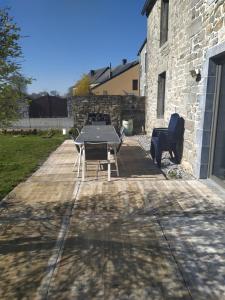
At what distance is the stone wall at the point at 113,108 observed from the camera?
47.3 feet

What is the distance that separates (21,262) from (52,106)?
31.0 metres

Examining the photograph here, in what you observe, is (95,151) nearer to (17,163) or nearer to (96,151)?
(96,151)

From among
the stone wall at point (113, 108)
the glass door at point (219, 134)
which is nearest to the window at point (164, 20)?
the stone wall at point (113, 108)

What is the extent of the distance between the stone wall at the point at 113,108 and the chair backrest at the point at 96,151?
29.0ft

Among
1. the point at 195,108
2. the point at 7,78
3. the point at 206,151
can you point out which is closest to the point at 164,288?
the point at 7,78

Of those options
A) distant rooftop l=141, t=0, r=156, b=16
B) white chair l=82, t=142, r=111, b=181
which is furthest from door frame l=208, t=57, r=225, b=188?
distant rooftop l=141, t=0, r=156, b=16

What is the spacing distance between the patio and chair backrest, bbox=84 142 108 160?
728 millimetres

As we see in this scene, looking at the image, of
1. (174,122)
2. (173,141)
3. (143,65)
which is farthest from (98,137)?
(143,65)

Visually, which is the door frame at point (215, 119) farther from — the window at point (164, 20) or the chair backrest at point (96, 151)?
the window at point (164, 20)

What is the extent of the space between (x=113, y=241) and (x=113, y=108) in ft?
39.2

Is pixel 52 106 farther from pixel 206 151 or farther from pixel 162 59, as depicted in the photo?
pixel 206 151

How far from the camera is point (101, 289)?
2.31 metres

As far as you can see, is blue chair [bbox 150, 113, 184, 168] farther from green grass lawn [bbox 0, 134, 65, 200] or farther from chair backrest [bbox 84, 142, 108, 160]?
green grass lawn [bbox 0, 134, 65, 200]

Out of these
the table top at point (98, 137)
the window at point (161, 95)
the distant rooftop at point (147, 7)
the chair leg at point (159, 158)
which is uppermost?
the distant rooftop at point (147, 7)
